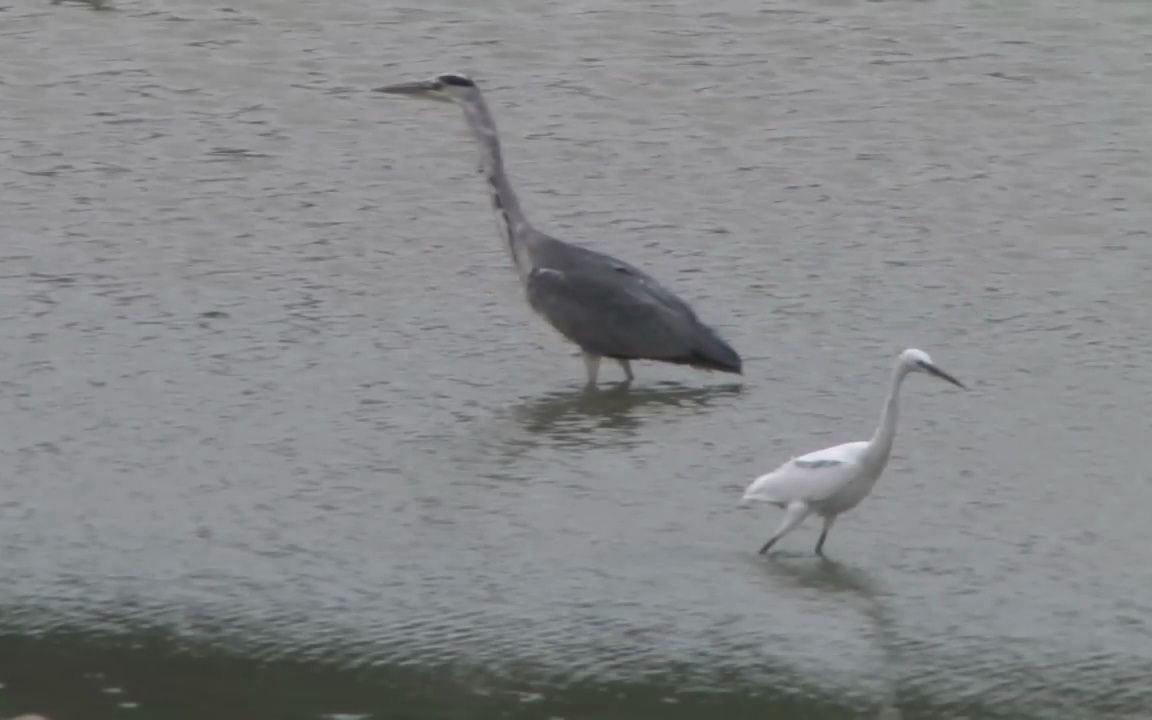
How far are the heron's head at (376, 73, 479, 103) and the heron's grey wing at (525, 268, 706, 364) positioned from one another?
1.24 meters

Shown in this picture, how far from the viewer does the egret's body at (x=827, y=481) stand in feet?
30.0

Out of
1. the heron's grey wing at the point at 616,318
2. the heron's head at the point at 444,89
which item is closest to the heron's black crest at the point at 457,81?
the heron's head at the point at 444,89

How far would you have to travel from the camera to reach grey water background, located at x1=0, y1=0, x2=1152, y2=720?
832cm

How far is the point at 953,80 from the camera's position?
1573 centimetres

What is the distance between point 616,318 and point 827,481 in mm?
2764

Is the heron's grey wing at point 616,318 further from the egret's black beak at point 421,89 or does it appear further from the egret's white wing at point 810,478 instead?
the egret's white wing at point 810,478

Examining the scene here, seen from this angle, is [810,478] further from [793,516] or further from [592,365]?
[592,365]

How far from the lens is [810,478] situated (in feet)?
30.1

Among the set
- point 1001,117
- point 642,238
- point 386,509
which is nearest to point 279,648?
point 386,509

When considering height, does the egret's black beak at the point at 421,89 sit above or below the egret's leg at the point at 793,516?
above

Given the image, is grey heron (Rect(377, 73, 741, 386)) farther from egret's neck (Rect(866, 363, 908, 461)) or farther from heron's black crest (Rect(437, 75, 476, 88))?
egret's neck (Rect(866, 363, 908, 461))

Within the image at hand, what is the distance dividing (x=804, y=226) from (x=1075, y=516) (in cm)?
406

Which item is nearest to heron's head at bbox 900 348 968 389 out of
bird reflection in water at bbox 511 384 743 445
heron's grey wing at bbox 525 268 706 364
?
bird reflection in water at bbox 511 384 743 445

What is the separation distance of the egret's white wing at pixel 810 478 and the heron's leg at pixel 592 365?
98.7 inches
